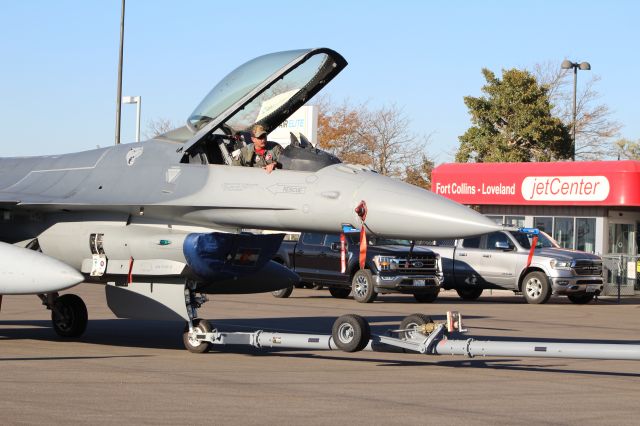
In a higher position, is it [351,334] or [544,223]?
[544,223]

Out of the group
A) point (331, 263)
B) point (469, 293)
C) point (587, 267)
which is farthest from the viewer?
point (469, 293)

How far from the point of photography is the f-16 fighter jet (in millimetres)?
12680

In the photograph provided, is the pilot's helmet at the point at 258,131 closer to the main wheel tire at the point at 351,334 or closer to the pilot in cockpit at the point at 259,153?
the pilot in cockpit at the point at 259,153

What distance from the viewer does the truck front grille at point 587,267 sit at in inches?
1114

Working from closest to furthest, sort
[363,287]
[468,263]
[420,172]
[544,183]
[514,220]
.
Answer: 1. [363,287]
2. [468,263]
3. [544,183]
4. [514,220]
5. [420,172]

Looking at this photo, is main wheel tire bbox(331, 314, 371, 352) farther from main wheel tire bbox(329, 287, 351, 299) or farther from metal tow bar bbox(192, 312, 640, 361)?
main wheel tire bbox(329, 287, 351, 299)

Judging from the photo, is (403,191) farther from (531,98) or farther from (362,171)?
(531,98)

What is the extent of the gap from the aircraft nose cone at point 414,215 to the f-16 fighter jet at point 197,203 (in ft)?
0.08

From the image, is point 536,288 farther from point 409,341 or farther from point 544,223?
point 409,341

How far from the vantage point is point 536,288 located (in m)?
28.3

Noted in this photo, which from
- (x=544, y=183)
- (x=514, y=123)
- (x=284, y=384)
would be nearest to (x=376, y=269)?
(x=544, y=183)

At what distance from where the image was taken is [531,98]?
51.7m

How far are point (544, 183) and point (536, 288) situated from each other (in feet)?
24.5

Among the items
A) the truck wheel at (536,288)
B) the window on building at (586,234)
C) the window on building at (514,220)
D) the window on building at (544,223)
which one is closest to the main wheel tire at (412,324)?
the truck wheel at (536,288)
